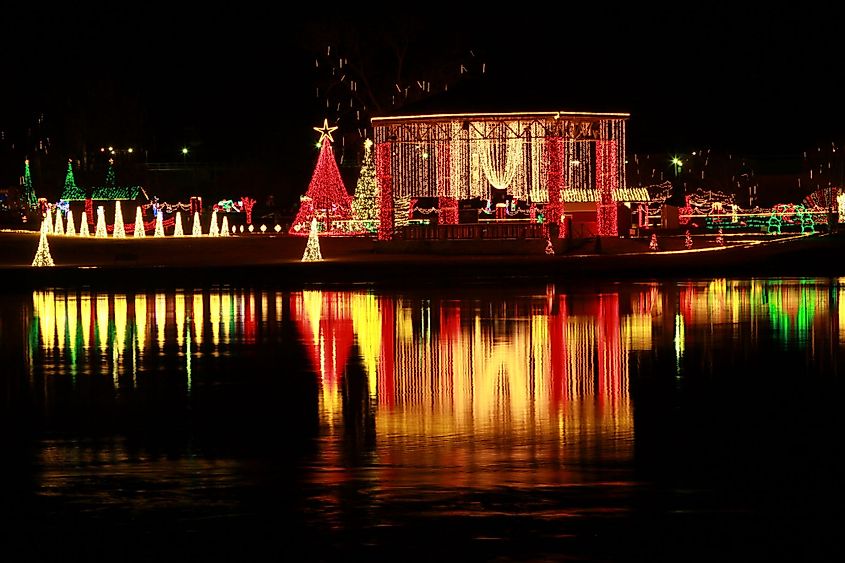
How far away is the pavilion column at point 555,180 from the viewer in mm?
44312

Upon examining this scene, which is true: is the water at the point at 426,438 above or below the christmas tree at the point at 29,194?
below

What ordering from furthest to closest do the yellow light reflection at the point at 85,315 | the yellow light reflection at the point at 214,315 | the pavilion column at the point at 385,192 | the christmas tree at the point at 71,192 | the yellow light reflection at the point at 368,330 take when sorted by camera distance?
the christmas tree at the point at 71,192
the pavilion column at the point at 385,192
the yellow light reflection at the point at 214,315
the yellow light reflection at the point at 85,315
the yellow light reflection at the point at 368,330

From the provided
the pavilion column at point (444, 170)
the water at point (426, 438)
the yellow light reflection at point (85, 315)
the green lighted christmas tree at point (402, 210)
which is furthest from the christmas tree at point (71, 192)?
the water at point (426, 438)

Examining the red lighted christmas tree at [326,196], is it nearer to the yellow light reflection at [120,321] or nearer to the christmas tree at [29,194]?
the christmas tree at [29,194]

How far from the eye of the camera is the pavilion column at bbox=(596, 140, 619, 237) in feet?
153

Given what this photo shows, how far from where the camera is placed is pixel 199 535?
8.57 m

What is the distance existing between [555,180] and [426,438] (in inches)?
1309

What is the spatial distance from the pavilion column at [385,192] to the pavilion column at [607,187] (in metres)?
5.98

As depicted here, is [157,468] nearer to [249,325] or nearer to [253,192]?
[249,325]

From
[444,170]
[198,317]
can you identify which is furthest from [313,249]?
[198,317]

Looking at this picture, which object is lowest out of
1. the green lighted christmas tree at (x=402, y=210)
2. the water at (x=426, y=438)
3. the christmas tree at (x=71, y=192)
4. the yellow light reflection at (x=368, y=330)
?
the water at (x=426, y=438)

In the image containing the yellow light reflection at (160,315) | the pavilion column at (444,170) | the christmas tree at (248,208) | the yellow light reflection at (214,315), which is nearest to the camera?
the yellow light reflection at (160,315)

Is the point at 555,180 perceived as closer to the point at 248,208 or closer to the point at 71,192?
the point at 248,208

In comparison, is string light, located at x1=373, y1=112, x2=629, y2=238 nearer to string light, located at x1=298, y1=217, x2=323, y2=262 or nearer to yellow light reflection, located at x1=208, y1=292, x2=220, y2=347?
string light, located at x1=298, y1=217, x2=323, y2=262
